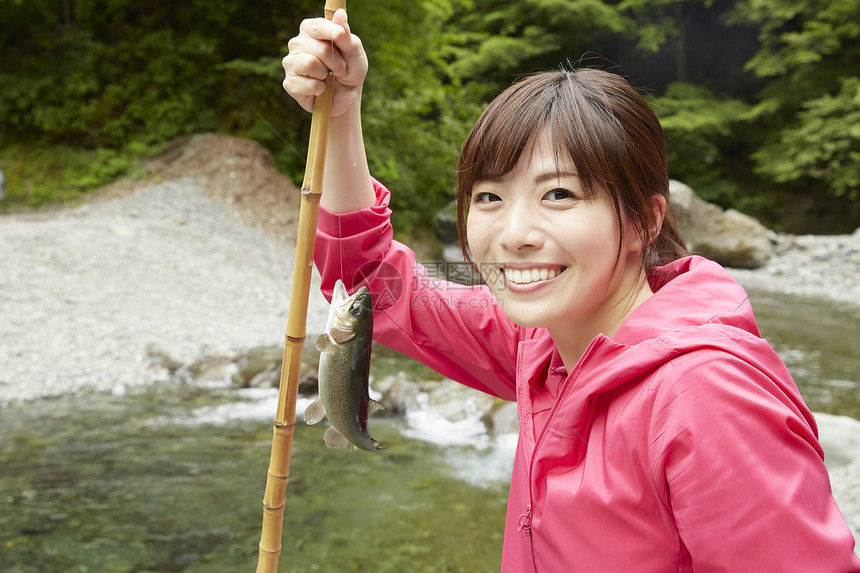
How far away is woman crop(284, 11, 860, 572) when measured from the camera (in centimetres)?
100

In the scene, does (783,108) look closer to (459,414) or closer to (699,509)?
(459,414)

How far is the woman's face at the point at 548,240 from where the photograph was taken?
135 cm

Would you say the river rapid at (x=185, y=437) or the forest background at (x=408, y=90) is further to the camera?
the forest background at (x=408, y=90)

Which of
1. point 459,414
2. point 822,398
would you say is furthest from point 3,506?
point 822,398

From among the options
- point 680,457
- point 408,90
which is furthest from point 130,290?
point 680,457

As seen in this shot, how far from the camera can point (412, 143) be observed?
12922mm

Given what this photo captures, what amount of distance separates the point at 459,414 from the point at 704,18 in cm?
2087

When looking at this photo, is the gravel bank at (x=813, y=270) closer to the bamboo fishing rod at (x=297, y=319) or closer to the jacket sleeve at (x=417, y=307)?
the jacket sleeve at (x=417, y=307)

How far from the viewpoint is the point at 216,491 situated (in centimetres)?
509

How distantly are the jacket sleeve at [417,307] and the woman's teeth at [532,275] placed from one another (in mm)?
549

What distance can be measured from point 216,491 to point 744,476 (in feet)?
15.7

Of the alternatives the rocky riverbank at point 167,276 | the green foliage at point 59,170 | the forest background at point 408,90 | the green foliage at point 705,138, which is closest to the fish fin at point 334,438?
the rocky riverbank at point 167,276

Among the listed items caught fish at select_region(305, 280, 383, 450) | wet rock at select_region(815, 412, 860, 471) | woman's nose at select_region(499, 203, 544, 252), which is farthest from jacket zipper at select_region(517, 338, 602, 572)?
wet rock at select_region(815, 412, 860, 471)

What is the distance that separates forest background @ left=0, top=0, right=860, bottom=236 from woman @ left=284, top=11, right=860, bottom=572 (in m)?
9.42
